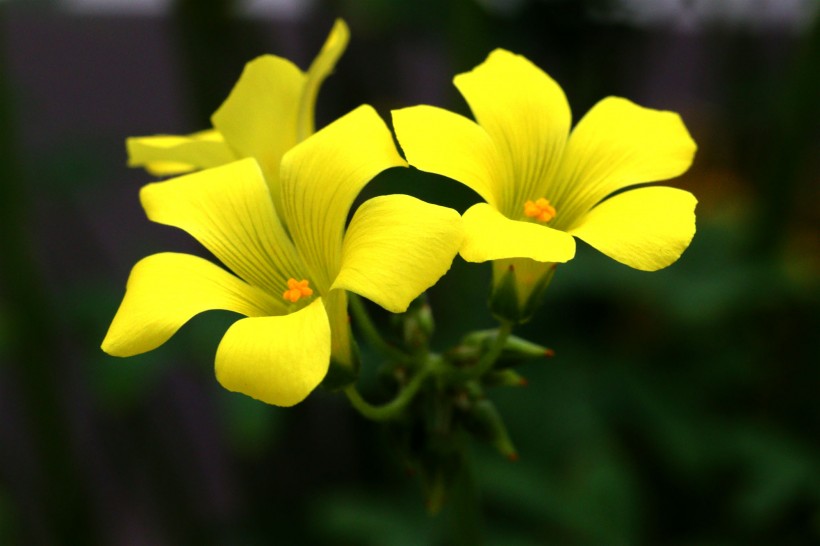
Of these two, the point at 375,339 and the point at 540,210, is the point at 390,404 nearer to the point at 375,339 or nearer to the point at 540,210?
the point at 375,339

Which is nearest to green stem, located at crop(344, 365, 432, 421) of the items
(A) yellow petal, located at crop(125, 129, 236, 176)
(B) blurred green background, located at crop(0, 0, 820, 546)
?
(A) yellow petal, located at crop(125, 129, 236, 176)

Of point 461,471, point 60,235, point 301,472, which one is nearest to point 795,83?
point 461,471

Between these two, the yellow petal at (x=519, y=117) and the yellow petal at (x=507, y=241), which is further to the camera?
the yellow petal at (x=519, y=117)

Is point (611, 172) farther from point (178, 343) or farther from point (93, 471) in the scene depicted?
point (93, 471)

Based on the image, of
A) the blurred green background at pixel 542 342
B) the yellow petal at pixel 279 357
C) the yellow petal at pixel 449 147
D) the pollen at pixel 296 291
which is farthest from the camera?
the blurred green background at pixel 542 342

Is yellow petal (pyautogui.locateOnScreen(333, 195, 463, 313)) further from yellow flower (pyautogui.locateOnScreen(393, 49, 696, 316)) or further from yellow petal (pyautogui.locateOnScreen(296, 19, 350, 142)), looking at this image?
yellow petal (pyautogui.locateOnScreen(296, 19, 350, 142))

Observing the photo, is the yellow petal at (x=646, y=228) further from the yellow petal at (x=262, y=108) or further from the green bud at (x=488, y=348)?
the yellow petal at (x=262, y=108)

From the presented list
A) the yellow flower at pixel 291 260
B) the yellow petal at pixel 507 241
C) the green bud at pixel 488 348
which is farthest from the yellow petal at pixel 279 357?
the green bud at pixel 488 348

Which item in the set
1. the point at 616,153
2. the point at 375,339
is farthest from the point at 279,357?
the point at 616,153
